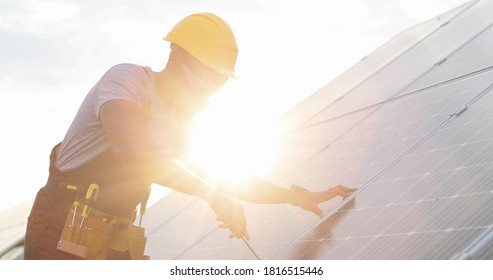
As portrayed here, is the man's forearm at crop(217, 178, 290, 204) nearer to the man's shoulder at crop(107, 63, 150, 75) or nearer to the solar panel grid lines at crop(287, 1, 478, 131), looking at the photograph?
the man's shoulder at crop(107, 63, 150, 75)

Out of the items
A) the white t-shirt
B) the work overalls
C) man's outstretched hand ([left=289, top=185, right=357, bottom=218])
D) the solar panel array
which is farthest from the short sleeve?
the solar panel array

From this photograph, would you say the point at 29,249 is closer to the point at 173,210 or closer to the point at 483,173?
the point at 483,173

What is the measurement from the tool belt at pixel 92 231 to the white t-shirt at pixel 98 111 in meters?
0.23

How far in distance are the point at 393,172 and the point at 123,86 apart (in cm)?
227

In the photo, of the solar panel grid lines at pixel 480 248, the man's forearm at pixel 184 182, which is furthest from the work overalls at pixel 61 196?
the solar panel grid lines at pixel 480 248

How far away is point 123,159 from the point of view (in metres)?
3.80

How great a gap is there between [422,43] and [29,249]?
26.1ft

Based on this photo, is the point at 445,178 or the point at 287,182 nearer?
the point at 445,178

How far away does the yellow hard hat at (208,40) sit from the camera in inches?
177

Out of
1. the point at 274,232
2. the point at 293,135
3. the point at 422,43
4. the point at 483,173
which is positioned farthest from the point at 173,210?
the point at 483,173

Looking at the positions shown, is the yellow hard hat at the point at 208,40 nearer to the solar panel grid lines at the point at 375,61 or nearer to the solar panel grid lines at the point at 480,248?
the solar panel grid lines at the point at 480,248

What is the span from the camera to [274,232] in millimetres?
5598

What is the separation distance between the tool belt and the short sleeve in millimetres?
613

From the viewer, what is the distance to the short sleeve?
3961 mm
